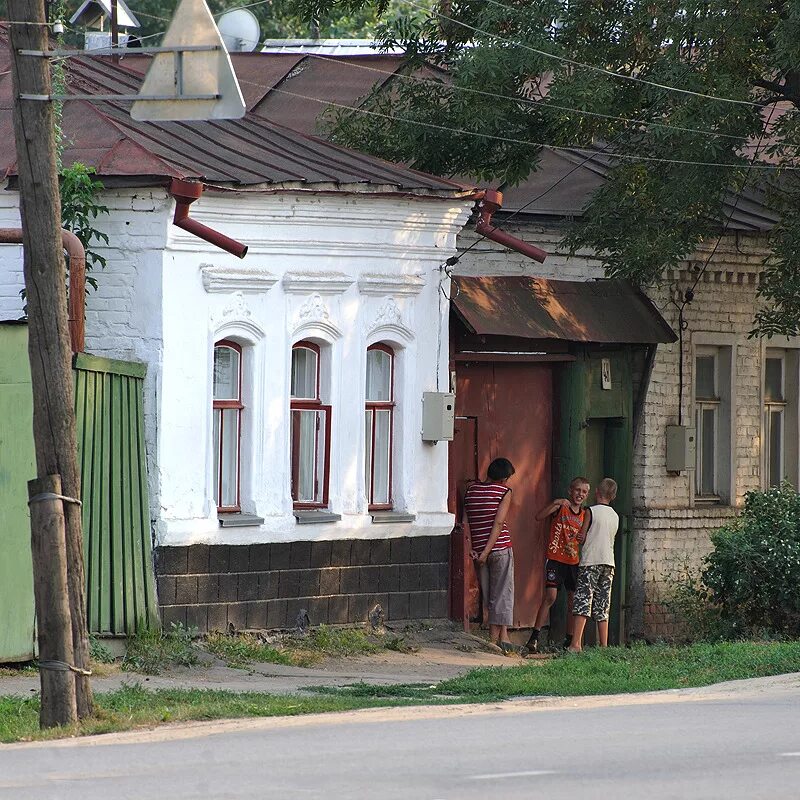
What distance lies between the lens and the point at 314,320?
640 inches

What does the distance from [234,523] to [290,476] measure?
811 millimetres

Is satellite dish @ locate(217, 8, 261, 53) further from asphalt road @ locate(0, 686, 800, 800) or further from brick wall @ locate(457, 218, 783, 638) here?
asphalt road @ locate(0, 686, 800, 800)

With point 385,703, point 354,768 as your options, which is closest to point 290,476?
point 385,703

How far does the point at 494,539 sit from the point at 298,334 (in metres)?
2.99

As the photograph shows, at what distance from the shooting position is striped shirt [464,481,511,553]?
1783cm

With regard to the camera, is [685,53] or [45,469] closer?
[45,469]

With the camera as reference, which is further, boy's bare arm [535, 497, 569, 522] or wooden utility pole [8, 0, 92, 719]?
boy's bare arm [535, 497, 569, 522]

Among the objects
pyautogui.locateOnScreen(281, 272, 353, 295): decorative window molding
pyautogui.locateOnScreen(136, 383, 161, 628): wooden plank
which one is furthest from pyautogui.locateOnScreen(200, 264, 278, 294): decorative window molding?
pyautogui.locateOnScreen(136, 383, 161, 628): wooden plank

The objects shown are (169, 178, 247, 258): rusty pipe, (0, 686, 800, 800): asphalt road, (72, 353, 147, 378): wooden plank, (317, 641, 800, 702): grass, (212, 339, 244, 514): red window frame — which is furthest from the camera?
(212, 339, 244, 514): red window frame

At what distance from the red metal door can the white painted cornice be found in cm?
206

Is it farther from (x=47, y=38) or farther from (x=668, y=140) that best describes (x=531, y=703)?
(x=668, y=140)

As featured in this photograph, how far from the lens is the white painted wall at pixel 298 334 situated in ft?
50.2

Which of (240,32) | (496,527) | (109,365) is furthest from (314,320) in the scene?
(240,32)

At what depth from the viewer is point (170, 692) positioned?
1277 centimetres
